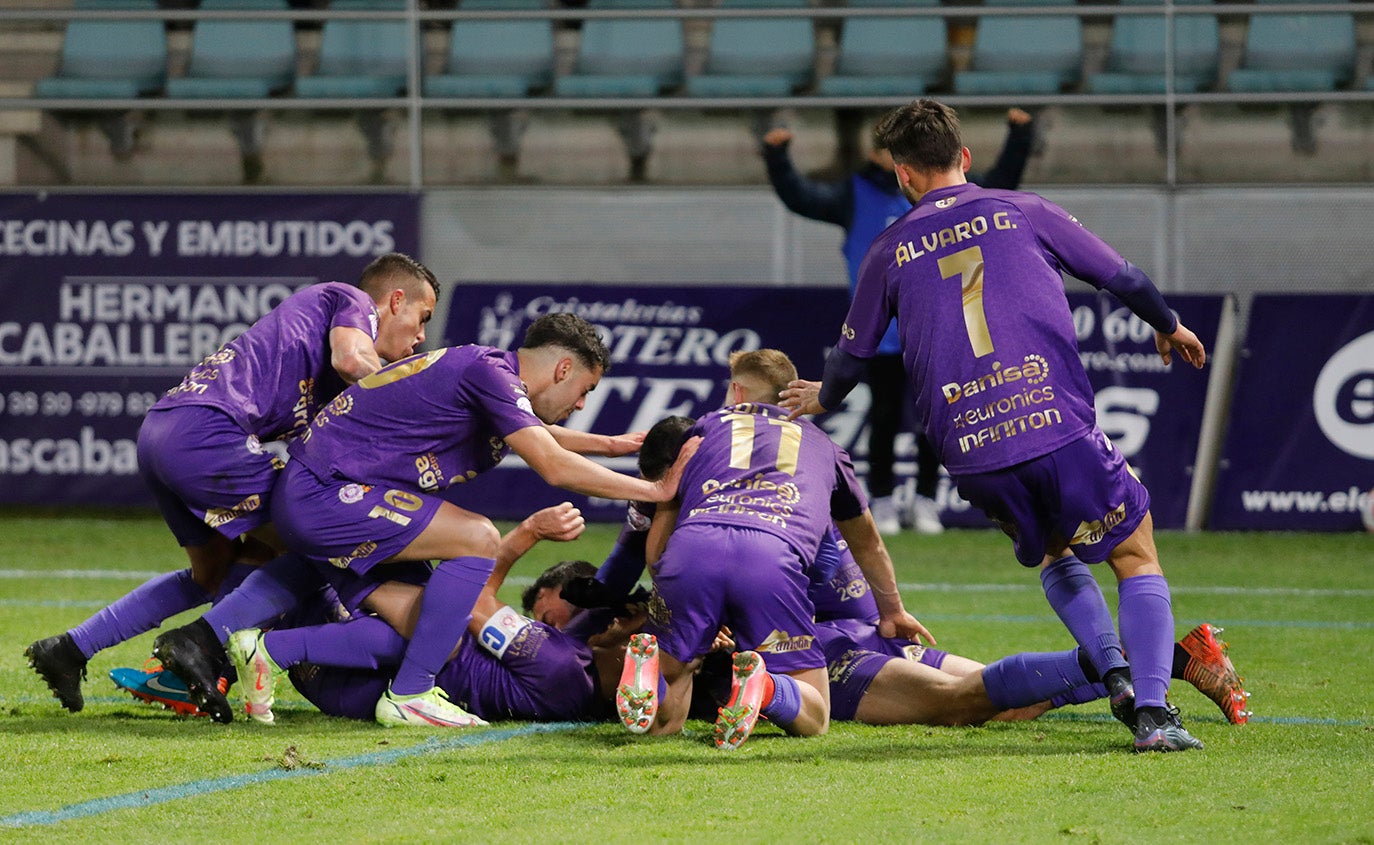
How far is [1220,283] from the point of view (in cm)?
1099

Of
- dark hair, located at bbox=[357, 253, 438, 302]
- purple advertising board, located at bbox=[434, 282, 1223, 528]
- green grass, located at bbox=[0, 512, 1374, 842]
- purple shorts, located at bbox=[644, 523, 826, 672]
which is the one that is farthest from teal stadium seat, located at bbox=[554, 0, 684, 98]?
purple shorts, located at bbox=[644, 523, 826, 672]

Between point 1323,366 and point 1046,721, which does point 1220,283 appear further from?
point 1046,721

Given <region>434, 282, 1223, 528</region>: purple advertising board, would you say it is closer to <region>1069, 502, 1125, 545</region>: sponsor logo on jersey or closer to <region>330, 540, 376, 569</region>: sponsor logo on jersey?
<region>330, 540, 376, 569</region>: sponsor logo on jersey

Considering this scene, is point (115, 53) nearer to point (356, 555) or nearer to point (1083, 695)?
point (356, 555)

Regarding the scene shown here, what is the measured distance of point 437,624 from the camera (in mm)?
4777

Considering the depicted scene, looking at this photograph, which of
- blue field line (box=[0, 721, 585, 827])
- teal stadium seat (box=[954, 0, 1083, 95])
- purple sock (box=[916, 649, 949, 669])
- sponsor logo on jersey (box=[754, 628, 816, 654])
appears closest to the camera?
Answer: blue field line (box=[0, 721, 585, 827])

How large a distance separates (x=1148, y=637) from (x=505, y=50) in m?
9.07

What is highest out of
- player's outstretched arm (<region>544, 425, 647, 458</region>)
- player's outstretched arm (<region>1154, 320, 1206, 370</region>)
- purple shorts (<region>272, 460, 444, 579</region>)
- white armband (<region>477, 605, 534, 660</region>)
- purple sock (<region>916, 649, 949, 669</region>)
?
player's outstretched arm (<region>1154, 320, 1206, 370</region>)

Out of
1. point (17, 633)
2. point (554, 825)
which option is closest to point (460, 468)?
point (554, 825)

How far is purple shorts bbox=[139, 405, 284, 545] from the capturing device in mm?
5035

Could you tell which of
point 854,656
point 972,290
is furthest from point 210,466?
point 972,290

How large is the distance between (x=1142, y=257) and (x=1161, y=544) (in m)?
2.27

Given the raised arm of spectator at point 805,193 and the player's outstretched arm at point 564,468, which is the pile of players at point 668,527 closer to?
the player's outstretched arm at point 564,468

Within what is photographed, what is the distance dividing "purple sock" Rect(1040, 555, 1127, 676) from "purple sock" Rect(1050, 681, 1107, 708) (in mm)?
195
